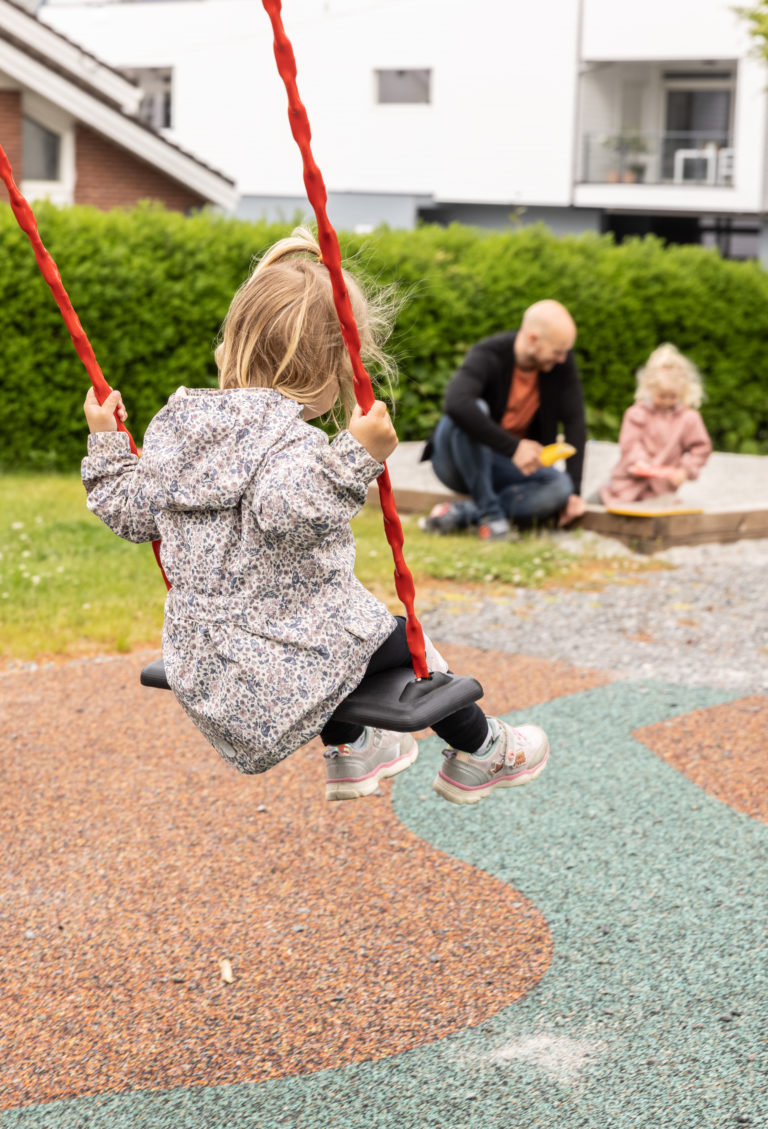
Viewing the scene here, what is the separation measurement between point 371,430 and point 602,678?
3.31m

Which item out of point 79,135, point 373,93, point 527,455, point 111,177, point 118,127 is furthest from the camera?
point 373,93

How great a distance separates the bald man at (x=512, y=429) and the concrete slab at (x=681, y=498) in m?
0.37

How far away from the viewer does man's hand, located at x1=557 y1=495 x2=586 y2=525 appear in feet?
25.1

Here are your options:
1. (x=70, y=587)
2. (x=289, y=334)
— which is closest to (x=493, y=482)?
(x=70, y=587)

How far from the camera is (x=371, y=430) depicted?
2.08 m

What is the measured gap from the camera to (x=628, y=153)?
26.4 m

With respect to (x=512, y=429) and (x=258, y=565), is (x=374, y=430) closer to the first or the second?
(x=258, y=565)

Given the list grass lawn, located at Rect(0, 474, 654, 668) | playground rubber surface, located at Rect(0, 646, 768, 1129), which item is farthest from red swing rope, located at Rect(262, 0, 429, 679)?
grass lawn, located at Rect(0, 474, 654, 668)

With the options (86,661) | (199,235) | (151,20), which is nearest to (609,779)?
(86,661)

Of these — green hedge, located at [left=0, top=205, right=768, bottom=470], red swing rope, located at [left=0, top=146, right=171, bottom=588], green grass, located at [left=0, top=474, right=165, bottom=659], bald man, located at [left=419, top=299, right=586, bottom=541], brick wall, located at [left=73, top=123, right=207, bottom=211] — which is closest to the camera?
red swing rope, located at [left=0, top=146, right=171, bottom=588]

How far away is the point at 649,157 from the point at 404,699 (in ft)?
85.9

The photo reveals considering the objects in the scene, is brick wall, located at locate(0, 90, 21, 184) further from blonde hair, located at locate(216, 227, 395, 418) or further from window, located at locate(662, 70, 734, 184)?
blonde hair, located at locate(216, 227, 395, 418)

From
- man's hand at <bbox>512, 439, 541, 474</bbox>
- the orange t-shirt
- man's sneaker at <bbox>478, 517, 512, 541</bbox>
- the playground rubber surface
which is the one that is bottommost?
the playground rubber surface

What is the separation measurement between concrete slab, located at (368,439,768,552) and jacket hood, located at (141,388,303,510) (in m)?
5.76
